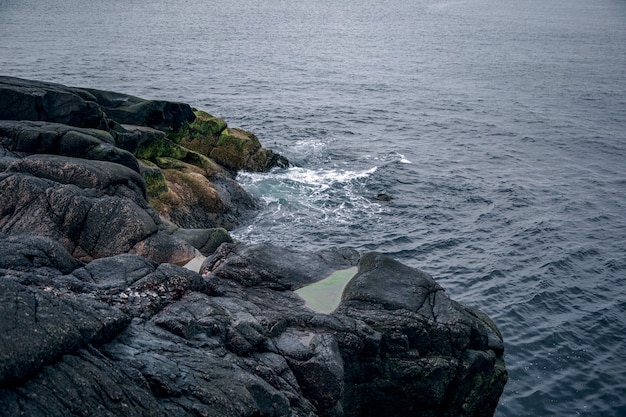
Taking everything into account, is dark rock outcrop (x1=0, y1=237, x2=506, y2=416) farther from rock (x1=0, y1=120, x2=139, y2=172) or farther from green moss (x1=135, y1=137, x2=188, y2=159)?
green moss (x1=135, y1=137, x2=188, y2=159)

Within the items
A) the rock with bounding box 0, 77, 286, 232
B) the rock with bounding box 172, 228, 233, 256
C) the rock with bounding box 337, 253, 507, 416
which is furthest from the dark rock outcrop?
the rock with bounding box 0, 77, 286, 232

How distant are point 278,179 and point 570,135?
38.4 meters

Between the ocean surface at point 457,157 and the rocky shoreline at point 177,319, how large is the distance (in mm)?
9361

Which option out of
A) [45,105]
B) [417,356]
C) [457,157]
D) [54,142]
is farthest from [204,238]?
[457,157]

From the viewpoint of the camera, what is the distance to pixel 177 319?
15.6 metres

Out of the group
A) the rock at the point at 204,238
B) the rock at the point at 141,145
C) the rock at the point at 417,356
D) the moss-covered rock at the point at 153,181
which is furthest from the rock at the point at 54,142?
the rock at the point at 417,356

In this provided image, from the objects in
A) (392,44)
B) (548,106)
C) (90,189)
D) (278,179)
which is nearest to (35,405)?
(90,189)

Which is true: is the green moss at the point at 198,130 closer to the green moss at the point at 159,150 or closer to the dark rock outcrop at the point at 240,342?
the green moss at the point at 159,150

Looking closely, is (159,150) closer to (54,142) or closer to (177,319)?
(54,142)

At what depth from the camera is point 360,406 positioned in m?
19.0

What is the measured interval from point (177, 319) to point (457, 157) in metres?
49.5

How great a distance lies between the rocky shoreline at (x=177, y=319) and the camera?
12.0m

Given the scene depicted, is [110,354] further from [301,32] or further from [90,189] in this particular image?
[301,32]

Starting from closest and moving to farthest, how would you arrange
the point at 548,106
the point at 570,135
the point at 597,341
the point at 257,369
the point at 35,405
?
the point at 35,405
the point at 257,369
the point at 597,341
the point at 570,135
the point at 548,106
